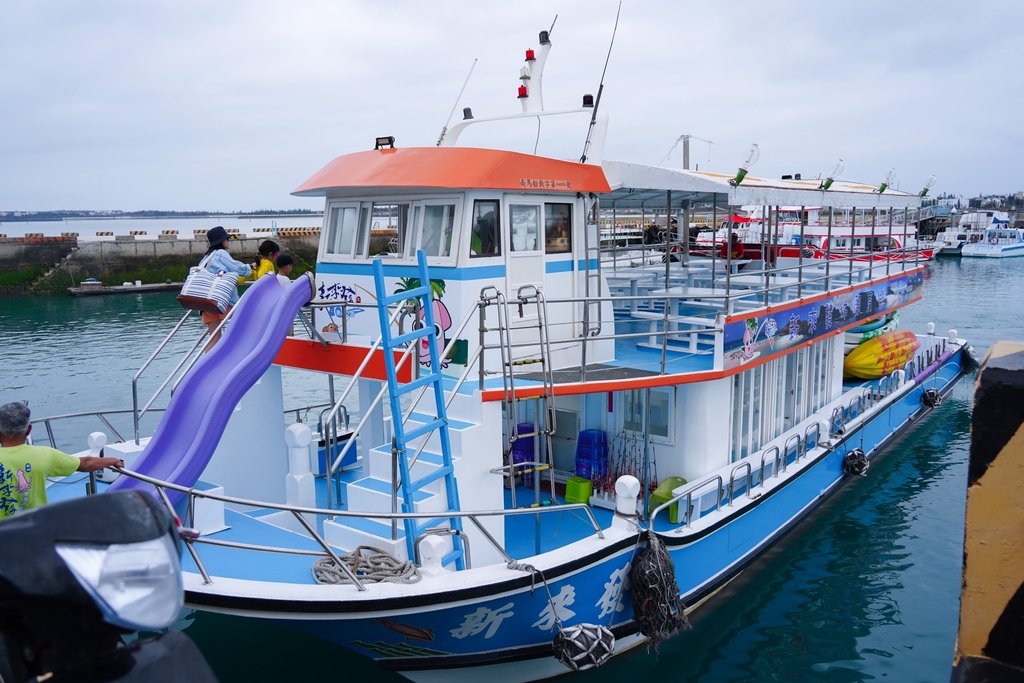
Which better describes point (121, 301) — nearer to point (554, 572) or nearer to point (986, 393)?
point (554, 572)

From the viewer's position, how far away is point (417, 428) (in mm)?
6902

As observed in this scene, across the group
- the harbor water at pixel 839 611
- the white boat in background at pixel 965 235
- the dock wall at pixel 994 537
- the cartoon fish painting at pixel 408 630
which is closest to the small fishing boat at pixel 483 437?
the cartoon fish painting at pixel 408 630

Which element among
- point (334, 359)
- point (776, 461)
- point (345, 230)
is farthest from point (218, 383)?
point (776, 461)

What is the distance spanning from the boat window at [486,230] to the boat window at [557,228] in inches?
28.2

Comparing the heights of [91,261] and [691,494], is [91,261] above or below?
above

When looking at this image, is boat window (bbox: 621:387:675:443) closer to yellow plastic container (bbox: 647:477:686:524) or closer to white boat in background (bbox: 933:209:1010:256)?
yellow plastic container (bbox: 647:477:686:524)

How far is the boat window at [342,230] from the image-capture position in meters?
9.17

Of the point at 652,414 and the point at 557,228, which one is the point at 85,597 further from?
the point at 652,414

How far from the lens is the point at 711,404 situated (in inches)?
364

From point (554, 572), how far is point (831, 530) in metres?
7.31

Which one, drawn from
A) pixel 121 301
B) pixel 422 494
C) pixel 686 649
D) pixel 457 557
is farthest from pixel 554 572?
pixel 121 301

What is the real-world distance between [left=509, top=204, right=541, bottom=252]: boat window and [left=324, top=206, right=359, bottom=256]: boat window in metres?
1.87

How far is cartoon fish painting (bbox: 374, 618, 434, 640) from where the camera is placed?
6051 millimetres

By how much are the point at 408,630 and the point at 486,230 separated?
413cm
